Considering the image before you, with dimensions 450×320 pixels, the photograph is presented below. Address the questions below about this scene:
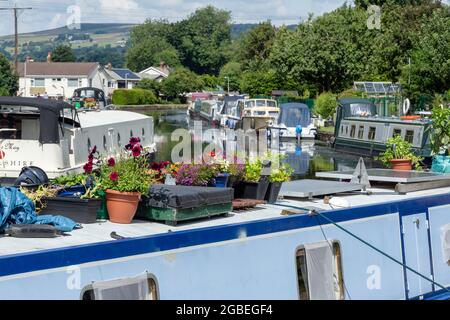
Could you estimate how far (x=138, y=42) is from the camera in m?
186

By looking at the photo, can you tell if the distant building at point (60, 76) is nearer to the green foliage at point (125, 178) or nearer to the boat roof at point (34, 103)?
the boat roof at point (34, 103)

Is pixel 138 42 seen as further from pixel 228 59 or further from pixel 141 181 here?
pixel 141 181

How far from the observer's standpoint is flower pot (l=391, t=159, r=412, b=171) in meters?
13.8

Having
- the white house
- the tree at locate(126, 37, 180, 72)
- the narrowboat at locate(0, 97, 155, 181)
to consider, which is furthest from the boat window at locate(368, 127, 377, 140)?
the tree at locate(126, 37, 180, 72)

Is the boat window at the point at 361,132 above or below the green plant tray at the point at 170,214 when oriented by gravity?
below

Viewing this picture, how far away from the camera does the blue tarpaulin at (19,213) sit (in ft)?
23.7

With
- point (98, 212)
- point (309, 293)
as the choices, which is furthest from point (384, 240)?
point (98, 212)

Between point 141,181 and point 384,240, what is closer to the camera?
point 141,181

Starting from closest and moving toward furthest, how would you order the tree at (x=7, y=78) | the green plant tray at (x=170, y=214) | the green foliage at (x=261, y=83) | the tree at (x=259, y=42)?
the green plant tray at (x=170, y=214)
the tree at (x=7, y=78)
the green foliage at (x=261, y=83)
the tree at (x=259, y=42)

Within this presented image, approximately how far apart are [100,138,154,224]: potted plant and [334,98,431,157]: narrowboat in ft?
88.7

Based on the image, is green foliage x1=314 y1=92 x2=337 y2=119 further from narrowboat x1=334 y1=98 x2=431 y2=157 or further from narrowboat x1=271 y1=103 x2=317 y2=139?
narrowboat x1=334 y1=98 x2=431 y2=157

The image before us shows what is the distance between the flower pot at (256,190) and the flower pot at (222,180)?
518 millimetres

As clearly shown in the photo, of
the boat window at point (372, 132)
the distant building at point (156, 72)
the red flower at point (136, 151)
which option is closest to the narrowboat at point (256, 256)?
the red flower at point (136, 151)

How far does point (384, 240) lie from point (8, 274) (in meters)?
4.64
